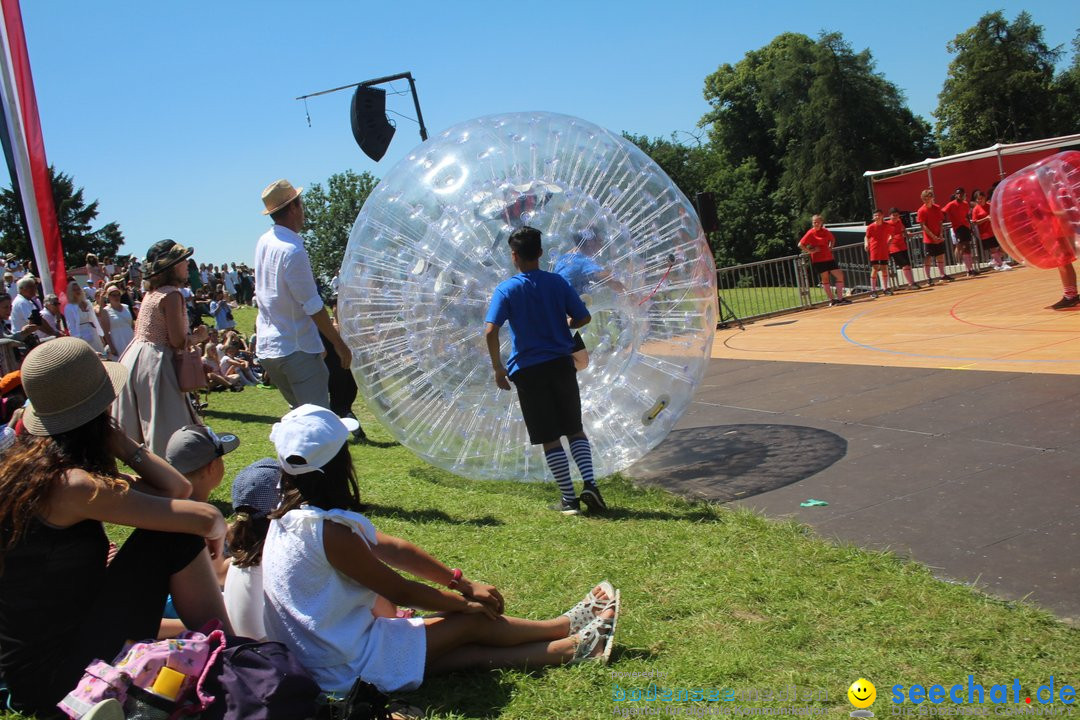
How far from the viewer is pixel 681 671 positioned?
10.9 ft

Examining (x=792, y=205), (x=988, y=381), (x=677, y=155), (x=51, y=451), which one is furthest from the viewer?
(x=677, y=155)

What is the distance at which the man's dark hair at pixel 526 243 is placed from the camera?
5.41 meters

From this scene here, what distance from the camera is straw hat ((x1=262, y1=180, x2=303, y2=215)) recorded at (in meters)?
6.03

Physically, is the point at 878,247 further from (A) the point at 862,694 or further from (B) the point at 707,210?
(A) the point at 862,694

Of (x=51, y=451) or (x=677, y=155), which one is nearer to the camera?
(x=51, y=451)

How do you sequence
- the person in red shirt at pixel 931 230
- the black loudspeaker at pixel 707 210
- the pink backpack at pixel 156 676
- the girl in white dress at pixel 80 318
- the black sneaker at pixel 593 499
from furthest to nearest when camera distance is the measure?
the person in red shirt at pixel 931 230, the black loudspeaker at pixel 707 210, the girl in white dress at pixel 80 318, the black sneaker at pixel 593 499, the pink backpack at pixel 156 676

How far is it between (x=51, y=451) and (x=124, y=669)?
2.56ft

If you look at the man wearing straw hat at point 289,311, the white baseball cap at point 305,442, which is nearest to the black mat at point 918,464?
the man wearing straw hat at point 289,311

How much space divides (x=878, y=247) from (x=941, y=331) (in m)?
6.35

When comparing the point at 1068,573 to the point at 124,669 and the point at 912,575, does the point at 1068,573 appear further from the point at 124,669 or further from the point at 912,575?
the point at 124,669

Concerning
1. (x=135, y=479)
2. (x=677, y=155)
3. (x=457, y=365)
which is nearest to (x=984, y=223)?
(x=457, y=365)

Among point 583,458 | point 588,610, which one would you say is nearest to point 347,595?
point 588,610

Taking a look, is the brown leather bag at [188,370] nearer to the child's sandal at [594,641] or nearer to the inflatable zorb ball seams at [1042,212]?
the child's sandal at [594,641]

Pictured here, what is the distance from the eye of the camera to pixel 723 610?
388 cm
